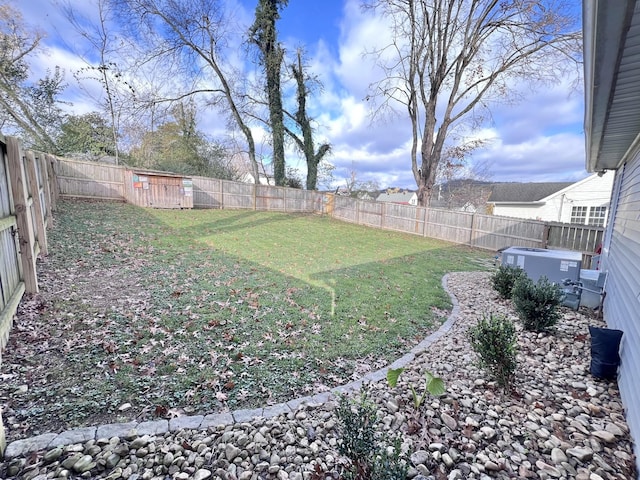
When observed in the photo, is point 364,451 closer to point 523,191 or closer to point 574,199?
point 574,199

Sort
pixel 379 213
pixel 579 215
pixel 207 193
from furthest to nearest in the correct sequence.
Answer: pixel 579 215, pixel 379 213, pixel 207 193

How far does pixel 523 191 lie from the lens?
2595 cm

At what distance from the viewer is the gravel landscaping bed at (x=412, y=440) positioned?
5.44 feet

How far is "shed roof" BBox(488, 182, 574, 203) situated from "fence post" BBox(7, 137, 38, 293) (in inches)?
1172

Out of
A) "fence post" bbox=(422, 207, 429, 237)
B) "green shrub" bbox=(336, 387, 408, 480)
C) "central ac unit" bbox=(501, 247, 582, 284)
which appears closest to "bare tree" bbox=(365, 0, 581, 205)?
"fence post" bbox=(422, 207, 429, 237)

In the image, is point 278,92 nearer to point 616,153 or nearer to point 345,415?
point 616,153

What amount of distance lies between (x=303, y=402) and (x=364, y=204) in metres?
15.6

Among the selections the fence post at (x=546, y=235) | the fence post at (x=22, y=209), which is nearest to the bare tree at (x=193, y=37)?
the fence post at (x=22, y=209)

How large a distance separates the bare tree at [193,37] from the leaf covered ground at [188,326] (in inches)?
501

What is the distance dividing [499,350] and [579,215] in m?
24.7

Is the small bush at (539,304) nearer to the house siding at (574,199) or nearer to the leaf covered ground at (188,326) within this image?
the leaf covered ground at (188,326)

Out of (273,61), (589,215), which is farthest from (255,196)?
(589,215)

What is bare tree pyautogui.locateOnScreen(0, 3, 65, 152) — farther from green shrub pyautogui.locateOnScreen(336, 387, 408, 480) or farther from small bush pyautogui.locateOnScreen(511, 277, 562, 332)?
small bush pyautogui.locateOnScreen(511, 277, 562, 332)

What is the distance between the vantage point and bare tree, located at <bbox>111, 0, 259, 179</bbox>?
48.2ft
